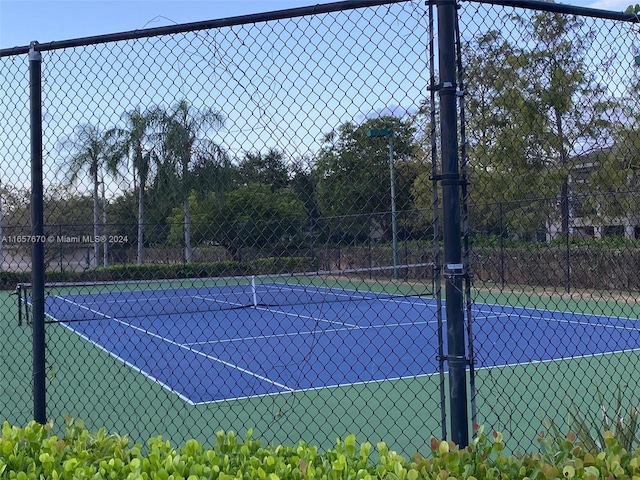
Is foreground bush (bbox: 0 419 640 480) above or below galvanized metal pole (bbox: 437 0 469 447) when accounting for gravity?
below

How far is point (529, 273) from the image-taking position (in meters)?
15.9

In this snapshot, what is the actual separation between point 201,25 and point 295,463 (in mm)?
1753

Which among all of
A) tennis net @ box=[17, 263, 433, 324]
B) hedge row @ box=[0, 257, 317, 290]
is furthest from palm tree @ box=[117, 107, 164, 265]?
tennis net @ box=[17, 263, 433, 324]

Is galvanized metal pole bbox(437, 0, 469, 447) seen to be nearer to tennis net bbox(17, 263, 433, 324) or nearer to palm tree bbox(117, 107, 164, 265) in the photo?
palm tree bbox(117, 107, 164, 265)

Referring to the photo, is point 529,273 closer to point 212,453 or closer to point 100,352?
point 100,352

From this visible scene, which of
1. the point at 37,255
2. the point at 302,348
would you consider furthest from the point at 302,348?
the point at 37,255

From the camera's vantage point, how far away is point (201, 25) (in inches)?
112

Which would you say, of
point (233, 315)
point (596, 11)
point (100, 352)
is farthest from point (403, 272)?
point (596, 11)

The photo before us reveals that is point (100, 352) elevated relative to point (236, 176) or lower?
lower

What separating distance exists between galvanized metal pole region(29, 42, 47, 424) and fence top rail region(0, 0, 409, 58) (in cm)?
19

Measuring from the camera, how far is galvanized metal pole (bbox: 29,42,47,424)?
292 cm

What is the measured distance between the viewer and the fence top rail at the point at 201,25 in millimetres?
→ 2707

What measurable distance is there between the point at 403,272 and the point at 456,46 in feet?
52.8

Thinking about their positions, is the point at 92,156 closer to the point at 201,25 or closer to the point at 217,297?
the point at 201,25
